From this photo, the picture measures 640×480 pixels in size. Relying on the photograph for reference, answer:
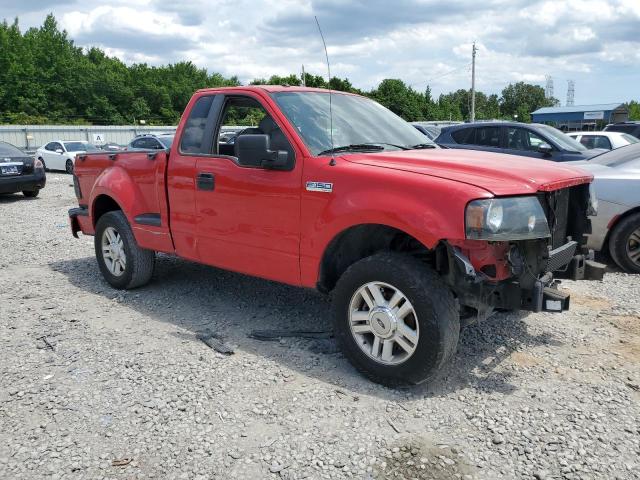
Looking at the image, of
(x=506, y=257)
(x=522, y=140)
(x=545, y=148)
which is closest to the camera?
(x=506, y=257)

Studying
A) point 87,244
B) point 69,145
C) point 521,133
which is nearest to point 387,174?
point 87,244

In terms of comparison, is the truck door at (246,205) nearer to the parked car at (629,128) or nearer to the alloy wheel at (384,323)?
the alloy wheel at (384,323)

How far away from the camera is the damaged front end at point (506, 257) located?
10.8 feet

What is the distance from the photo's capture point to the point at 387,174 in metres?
3.68

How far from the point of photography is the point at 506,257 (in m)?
3.48

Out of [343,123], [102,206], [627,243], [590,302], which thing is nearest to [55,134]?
[102,206]

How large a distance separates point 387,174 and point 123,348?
2.48 metres

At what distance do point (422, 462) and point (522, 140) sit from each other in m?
8.49

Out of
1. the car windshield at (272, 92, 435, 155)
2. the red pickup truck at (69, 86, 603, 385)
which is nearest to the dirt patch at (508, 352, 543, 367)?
the red pickup truck at (69, 86, 603, 385)

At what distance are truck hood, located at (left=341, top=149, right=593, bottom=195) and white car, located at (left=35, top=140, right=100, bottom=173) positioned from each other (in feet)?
70.9

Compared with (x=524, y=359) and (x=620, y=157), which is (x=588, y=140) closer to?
(x=620, y=157)

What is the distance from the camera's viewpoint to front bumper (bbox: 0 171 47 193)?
13312 mm

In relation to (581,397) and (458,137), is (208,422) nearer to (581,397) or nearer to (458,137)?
(581,397)

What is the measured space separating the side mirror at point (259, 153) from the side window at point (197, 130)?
0.90 metres
